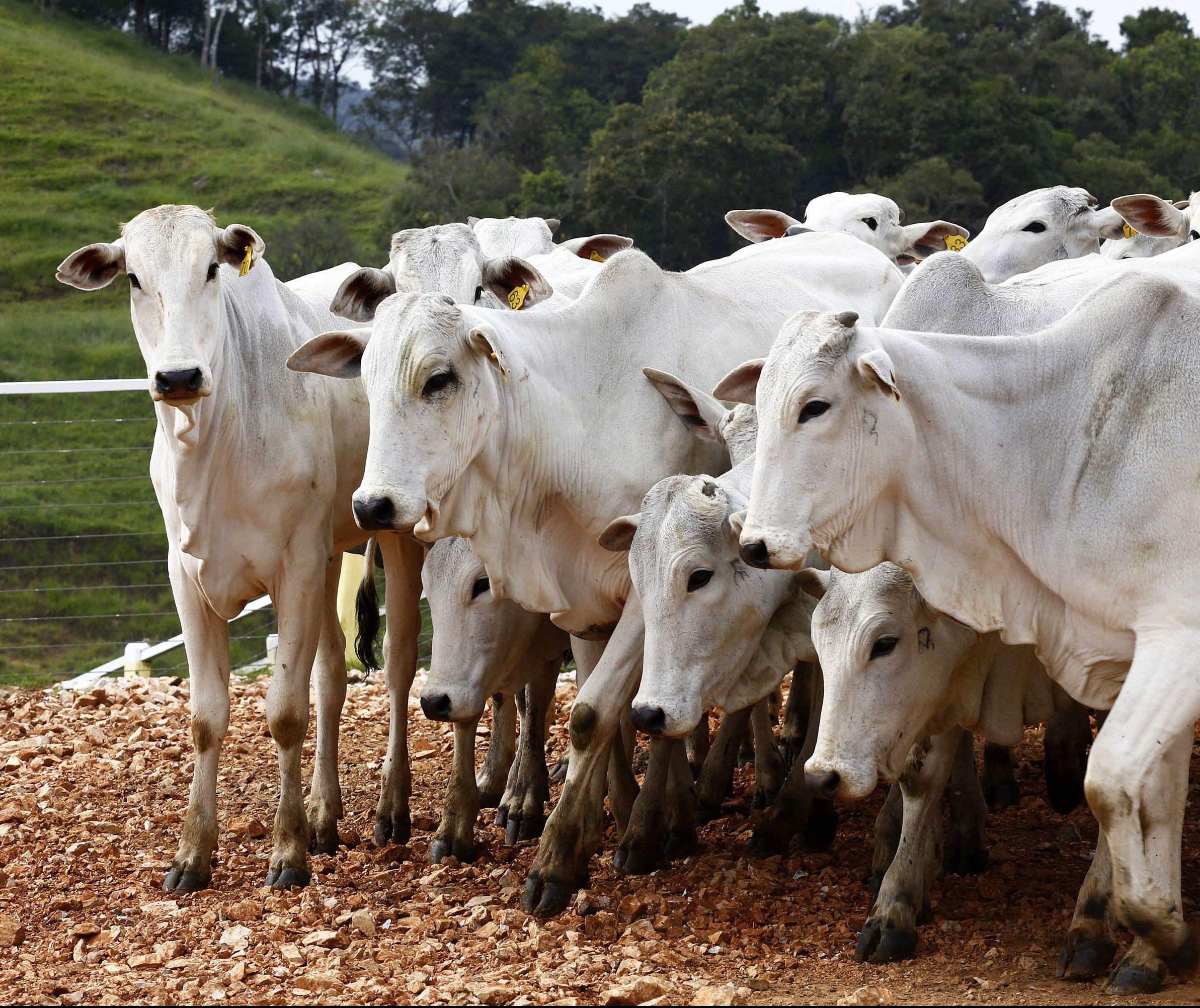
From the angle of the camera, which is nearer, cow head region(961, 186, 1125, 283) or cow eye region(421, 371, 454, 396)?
cow eye region(421, 371, 454, 396)

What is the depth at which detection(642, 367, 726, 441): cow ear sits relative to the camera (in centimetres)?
500

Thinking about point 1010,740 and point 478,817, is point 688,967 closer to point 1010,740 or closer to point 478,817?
point 1010,740

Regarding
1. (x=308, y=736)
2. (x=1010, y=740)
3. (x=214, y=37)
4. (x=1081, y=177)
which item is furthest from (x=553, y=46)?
(x=1010, y=740)

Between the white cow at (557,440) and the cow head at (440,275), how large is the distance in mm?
298

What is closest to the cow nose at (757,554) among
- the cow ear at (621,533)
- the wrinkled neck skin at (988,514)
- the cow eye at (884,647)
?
the wrinkled neck skin at (988,514)

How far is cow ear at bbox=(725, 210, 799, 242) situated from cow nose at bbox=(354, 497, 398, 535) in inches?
178

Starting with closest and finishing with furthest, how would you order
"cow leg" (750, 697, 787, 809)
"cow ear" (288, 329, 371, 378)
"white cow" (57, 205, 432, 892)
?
1. "cow ear" (288, 329, 371, 378)
2. "white cow" (57, 205, 432, 892)
3. "cow leg" (750, 697, 787, 809)

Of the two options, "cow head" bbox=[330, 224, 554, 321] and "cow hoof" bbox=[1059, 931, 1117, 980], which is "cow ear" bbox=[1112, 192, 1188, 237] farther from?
"cow hoof" bbox=[1059, 931, 1117, 980]

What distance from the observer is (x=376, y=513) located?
13.9ft

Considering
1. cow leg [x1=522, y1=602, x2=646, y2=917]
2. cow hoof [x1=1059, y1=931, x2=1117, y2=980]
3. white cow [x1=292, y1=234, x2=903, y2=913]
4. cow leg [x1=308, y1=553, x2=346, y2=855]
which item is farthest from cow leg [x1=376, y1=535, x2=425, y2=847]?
cow hoof [x1=1059, y1=931, x2=1117, y2=980]

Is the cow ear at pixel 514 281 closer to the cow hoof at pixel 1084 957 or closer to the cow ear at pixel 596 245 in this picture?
the cow ear at pixel 596 245

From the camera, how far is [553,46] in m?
44.3

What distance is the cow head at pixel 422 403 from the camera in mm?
4305

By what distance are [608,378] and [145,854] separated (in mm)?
2555
